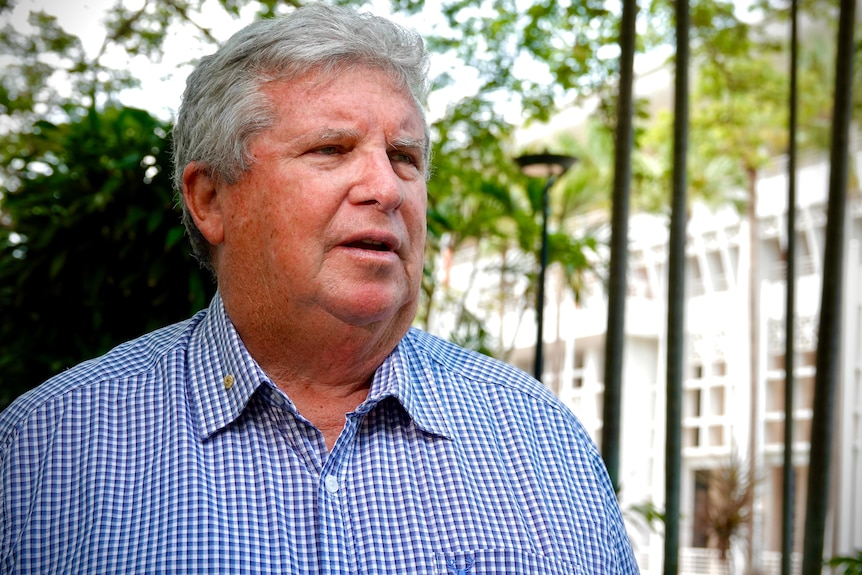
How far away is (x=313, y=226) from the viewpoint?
195 cm

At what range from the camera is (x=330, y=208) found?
76.6 inches

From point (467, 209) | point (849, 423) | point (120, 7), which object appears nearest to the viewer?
point (120, 7)

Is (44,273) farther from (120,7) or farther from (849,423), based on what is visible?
(849,423)

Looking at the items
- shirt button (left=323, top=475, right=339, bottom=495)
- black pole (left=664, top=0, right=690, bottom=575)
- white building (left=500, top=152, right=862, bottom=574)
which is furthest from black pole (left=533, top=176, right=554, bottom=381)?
white building (left=500, top=152, right=862, bottom=574)

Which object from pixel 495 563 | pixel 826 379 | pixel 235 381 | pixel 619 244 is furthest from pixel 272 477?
pixel 826 379

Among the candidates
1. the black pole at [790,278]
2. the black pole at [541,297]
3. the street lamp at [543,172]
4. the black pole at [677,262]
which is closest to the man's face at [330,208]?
the black pole at [677,262]

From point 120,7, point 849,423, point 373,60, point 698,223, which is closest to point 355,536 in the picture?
point 373,60

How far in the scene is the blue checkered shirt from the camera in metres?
1.76

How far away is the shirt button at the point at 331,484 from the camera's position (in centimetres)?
186

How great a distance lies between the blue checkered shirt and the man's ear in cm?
18

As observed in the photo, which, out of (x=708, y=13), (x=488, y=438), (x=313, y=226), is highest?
(x=708, y=13)

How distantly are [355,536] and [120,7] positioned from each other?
806 cm

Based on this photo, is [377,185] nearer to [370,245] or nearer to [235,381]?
[370,245]

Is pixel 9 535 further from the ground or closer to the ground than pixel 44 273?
closer to the ground
